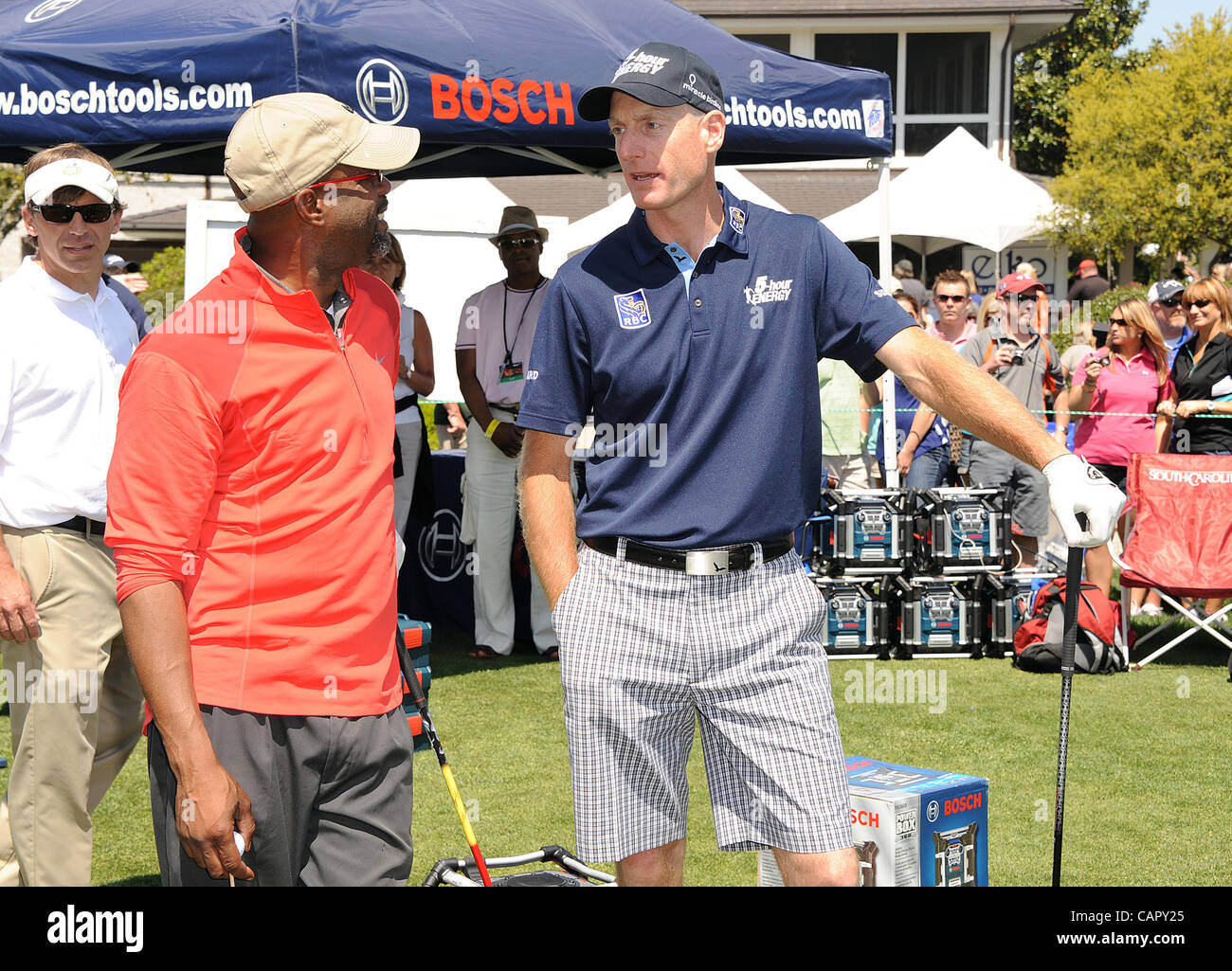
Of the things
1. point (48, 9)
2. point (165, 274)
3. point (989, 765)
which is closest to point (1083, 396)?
point (989, 765)

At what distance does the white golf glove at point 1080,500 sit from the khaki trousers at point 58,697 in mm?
3003

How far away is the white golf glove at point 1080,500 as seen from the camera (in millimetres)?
2994

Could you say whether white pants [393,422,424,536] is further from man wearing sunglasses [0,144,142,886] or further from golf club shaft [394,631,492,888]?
golf club shaft [394,631,492,888]

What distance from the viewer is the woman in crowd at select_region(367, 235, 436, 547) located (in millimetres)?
9016

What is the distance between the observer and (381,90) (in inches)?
301

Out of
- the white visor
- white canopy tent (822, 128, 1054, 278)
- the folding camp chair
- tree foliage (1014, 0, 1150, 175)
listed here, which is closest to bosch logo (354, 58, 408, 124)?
the white visor

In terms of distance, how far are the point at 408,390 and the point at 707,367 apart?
5893 millimetres

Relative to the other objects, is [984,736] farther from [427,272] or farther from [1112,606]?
[427,272]

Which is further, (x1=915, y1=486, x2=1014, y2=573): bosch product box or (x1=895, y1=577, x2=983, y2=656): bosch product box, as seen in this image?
(x1=915, y1=486, x2=1014, y2=573): bosch product box

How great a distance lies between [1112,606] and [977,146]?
1378cm

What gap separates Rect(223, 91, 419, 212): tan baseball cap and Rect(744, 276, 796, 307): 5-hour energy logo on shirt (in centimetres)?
88

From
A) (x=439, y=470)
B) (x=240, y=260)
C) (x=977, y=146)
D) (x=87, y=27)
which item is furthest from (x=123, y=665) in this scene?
(x=977, y=146)
